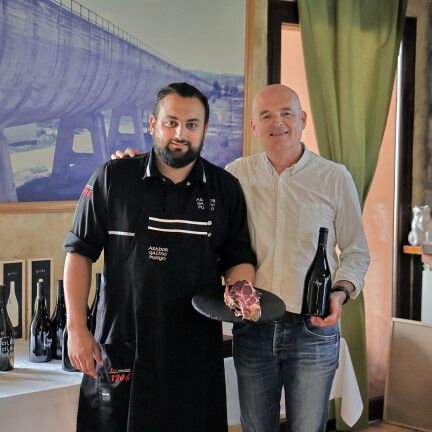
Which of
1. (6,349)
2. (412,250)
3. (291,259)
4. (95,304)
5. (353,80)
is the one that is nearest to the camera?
(291,259)

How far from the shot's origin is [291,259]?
2430 millimetres

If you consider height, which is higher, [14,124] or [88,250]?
[14,124]

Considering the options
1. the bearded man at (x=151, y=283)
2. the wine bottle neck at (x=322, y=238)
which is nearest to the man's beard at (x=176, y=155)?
the bearded man at (x=151, y=283)

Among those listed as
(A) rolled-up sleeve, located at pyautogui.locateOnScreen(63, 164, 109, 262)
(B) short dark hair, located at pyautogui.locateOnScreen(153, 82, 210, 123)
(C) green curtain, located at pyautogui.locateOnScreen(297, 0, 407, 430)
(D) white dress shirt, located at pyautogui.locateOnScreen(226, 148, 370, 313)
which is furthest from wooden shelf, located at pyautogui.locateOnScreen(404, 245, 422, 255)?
(A) rolled-up sleeve, located at pyautogui.locateOnScreen(63, 164, 109, 262)

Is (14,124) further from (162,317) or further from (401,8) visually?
(401,8)

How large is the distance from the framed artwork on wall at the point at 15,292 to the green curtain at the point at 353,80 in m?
1.87

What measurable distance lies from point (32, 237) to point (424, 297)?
252 cm

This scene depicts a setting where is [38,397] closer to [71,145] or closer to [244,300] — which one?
[244,300]

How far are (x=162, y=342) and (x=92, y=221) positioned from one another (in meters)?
0.41

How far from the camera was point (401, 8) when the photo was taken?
4344 millimetres

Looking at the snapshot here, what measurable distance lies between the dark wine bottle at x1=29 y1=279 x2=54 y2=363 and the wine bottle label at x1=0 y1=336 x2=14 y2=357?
5.7 inches

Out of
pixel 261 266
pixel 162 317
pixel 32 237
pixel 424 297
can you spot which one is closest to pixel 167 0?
pixel 32 237

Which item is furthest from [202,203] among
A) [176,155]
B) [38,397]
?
[38,397]

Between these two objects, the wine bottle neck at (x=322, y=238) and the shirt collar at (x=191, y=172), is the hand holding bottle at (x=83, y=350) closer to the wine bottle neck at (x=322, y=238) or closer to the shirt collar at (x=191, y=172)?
the shirt collar at (x=191, y=172)
